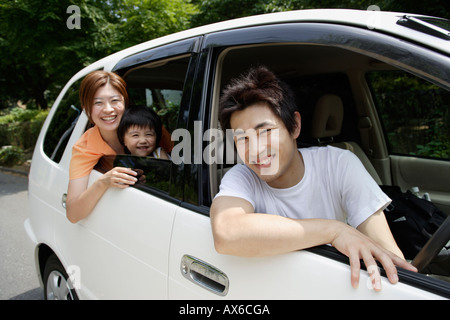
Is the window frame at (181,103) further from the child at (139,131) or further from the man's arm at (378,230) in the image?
the man's arm at (378,230)

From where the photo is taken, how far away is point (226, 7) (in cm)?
778

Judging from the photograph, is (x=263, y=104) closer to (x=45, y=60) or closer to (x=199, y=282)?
(x=199, y=282)

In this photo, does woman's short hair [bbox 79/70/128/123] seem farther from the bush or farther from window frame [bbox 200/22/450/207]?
the bush

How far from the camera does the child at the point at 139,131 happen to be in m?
2.14

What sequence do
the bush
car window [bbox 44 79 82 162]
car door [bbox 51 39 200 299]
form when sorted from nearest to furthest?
car door [bbox 51 39 200 299] → car window [bbox 44 79 82 162] → the bush

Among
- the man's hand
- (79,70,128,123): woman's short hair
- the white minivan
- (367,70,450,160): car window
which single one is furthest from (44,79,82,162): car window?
(367,70,450,160): car window

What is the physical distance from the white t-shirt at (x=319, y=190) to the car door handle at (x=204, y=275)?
0.29m

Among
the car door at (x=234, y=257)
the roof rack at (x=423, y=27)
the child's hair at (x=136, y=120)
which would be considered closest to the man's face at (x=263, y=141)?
the car door at (x=234, y=257)

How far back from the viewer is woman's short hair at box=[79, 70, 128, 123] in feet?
6.85

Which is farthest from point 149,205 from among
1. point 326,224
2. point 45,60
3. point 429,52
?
point 45,60

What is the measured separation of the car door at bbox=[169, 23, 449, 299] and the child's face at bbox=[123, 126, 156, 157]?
27.0 inches

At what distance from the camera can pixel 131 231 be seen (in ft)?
5.29

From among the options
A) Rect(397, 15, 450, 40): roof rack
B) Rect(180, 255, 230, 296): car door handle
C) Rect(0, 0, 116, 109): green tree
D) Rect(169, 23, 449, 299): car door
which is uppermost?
Rect(0, 0, 116, 109): green tree

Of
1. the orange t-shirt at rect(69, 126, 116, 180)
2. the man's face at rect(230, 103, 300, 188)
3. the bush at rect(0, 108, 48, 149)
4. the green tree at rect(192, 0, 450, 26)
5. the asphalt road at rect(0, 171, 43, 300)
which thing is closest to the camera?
the man's face at rect(230, 103, 300, 188)
